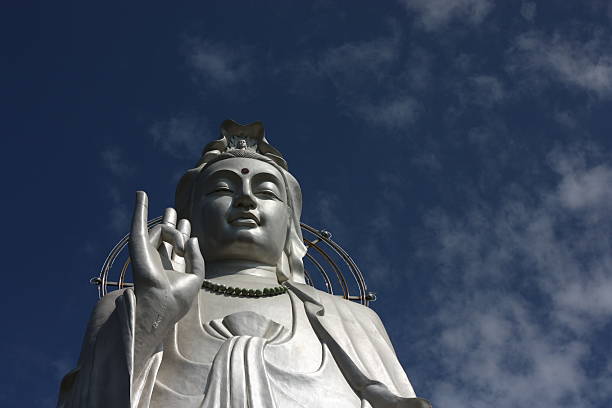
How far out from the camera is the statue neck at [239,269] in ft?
25.4

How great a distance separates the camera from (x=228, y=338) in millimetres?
6441

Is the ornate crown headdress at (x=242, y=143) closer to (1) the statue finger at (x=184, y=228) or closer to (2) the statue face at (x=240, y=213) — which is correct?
(2) the statue face at (x=240, y=213)

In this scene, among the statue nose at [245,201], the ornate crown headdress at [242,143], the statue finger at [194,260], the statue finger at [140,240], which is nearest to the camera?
the statue finger at [140,240]

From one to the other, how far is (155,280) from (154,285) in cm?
3

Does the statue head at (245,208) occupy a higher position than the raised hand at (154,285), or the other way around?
the statue head at (245,208)

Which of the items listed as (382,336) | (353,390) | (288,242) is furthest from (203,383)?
(288,242)

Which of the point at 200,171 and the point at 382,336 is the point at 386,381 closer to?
the point at 382,336

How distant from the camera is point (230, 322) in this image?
6598mm

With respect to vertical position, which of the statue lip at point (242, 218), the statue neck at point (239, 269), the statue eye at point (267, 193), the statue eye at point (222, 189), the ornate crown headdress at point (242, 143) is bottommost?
the statue neck at point (239, 269)

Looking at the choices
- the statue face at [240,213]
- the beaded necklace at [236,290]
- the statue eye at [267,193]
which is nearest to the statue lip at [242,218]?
the statue face at [240,213]

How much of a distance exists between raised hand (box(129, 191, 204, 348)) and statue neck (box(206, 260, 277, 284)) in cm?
149

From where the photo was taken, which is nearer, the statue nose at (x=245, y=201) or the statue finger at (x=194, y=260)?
the statue finger at (x=194, y=260)

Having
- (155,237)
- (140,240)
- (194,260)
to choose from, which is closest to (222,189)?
(155,237)

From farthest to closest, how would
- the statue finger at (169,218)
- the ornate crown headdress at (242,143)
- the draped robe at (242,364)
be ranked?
the ornate crown headdress at (242,143) → the statue finger at (169,218) → the draped robe at (242,364)
